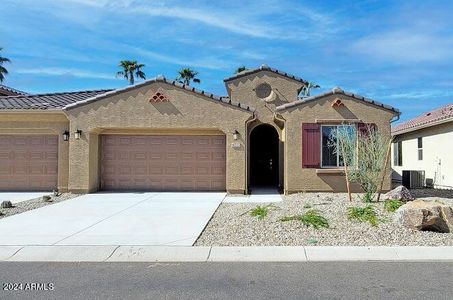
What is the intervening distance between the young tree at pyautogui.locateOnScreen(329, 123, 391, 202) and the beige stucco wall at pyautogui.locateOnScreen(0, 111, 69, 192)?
1032 cm

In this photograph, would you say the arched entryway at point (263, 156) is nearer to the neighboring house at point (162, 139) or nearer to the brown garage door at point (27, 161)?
the neighboring house at point (162, 139)

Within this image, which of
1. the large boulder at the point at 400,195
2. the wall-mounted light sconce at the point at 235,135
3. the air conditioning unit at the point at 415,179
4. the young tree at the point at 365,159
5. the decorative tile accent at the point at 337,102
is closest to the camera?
the large boulder at the point at 400,195

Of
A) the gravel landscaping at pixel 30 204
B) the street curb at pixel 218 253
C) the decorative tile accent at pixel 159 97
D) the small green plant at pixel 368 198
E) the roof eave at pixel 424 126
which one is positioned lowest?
the street curb at pixel 218 253

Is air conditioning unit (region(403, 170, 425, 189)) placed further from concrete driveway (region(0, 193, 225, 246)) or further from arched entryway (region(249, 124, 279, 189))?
concrete driveway (region(0, 193, 225, 246))

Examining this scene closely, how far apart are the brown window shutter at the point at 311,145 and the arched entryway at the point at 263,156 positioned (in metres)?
4.59

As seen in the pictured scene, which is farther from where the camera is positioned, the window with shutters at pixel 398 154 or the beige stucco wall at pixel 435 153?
the window with shutters at pixel 398 154

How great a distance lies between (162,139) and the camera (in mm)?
16641

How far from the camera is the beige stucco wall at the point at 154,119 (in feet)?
51.1

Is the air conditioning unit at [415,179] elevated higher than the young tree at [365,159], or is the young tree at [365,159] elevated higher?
the young tree at [365,159]

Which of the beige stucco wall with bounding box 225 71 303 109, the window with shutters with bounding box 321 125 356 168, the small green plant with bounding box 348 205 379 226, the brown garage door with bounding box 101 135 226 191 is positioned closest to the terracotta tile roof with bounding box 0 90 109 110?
the brown garage door with bounding box 101 135 226 191

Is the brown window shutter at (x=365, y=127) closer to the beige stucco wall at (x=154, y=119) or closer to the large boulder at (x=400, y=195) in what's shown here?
the large boulder at (x=400, y=195)

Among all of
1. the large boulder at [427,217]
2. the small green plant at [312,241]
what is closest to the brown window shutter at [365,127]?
the large boulder at [427,217]

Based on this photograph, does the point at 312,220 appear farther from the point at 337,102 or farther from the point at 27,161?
the point at 27,161

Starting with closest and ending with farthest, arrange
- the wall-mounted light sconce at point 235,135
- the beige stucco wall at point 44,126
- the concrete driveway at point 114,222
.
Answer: the concrete driveway at point 114,222
the wall-mounted light sconce at point 235,135
the beige stucco wall at point 44,126
